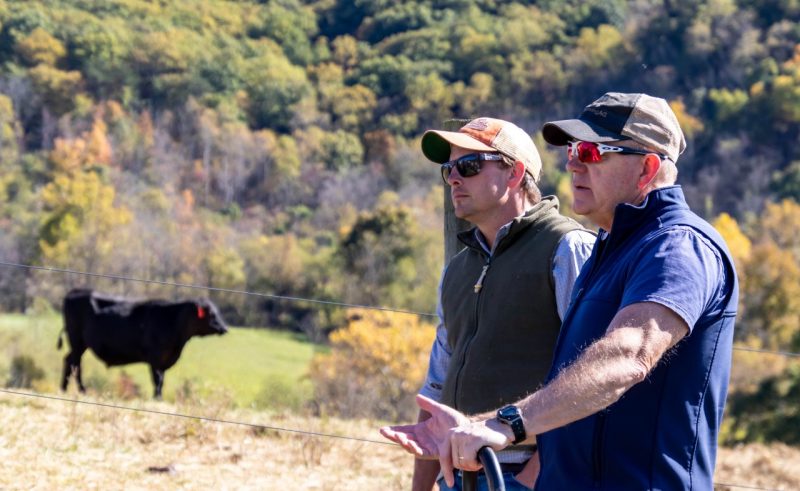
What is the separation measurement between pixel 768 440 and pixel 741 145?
1508 inches

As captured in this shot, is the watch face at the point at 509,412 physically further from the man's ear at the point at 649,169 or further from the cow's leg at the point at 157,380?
the cow's leg at the point at 157,380

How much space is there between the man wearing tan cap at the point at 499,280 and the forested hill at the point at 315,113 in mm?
42580

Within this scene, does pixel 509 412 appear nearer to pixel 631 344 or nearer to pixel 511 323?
pixel 631 344

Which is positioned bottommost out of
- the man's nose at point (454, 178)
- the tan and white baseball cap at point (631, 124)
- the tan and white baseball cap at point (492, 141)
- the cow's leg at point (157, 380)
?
the cow's leg at point (157, 380)

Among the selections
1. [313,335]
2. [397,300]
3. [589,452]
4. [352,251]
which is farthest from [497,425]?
[352,251]

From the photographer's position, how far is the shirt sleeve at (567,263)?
3.00m

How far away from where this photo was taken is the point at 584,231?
→ 3119 mm

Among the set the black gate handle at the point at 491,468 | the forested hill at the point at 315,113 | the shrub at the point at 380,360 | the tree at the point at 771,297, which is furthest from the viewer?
the forested hill at the point at 315,113

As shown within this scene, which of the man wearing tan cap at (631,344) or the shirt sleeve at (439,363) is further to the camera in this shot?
the shirt sleeve at (439,363)

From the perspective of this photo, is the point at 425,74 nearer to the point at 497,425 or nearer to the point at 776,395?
the point at 776,395

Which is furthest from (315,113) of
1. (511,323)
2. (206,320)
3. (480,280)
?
(511,323)

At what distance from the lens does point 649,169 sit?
2363 mm

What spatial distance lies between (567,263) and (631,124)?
2.36 ft

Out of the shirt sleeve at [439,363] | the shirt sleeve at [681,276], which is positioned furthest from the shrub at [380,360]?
the shirt sleeve at [681,276]
